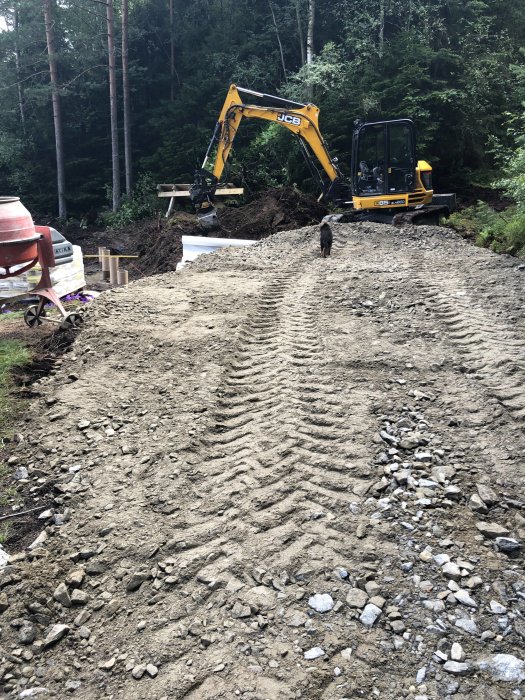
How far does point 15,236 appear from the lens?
6.69 metres

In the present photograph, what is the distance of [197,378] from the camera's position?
16.8 feet

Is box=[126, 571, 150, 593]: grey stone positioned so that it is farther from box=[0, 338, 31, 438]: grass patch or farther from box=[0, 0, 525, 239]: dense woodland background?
box=[0, 0, 525, 239]: dense woodland background

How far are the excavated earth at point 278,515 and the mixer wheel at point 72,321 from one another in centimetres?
79

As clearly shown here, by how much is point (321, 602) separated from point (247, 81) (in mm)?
22922

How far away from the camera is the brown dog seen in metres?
9.90

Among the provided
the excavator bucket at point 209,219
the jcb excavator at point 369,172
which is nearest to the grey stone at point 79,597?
the jcb excavator at point 369,172

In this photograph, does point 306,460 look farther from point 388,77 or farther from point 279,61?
point 279,61

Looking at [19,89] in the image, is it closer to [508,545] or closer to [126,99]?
[126,99]

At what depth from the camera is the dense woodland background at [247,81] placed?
17047 mm

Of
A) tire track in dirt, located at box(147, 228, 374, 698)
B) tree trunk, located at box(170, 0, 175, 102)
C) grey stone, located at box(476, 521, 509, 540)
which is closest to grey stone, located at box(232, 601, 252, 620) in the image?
tire track in dirt, located at box(147, 228, 374, 698)

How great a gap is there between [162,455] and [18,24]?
28224mm

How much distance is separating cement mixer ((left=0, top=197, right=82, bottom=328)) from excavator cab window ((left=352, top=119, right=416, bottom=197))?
7395 millimetres

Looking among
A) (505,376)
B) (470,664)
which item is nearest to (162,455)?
(470,664)

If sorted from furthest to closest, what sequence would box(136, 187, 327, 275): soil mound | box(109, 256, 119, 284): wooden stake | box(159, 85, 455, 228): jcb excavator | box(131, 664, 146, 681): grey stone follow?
box(136, 187, 327, 275): soil mound
box(109, 256, 119, 284): wooden stake
box(159, 85, 455, 228): jcb excavator
box(131, 664, 146, 681): grey stone
